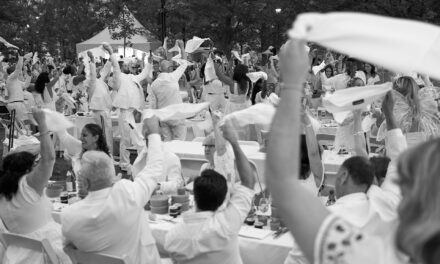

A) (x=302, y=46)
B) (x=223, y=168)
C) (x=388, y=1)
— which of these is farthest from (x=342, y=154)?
(x=388, y=1)

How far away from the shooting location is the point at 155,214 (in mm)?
4605

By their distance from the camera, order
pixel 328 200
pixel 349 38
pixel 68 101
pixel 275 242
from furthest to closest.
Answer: pixel 68 101 < pixel 328 200 < pixel 275 242 < pixel 349 38

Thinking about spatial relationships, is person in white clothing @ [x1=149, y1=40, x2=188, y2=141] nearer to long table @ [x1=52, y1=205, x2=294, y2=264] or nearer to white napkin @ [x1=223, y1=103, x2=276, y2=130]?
long table @ [x1=52, y1=205, x2=294, y2=264]

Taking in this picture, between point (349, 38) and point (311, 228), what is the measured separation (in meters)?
0.55

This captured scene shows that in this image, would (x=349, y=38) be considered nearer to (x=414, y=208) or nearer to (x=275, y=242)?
(x=414, y=208)

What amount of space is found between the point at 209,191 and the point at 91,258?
86 centimetres

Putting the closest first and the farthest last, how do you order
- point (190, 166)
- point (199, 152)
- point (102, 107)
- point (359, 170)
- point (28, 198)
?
point (359, 170) < point (28, 198) < point (199, 152) < point (190, 166) < point (102, 107)

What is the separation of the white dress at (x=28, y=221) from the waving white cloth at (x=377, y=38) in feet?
9.49

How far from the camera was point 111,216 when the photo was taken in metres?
3.27

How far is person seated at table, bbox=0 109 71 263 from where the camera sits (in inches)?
148

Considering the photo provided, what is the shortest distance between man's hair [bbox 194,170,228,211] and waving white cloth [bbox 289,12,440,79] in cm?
182

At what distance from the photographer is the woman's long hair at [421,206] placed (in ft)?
4.10

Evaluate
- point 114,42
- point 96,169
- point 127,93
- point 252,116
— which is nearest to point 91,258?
point 96,169

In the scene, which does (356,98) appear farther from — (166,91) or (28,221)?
(166,91)
